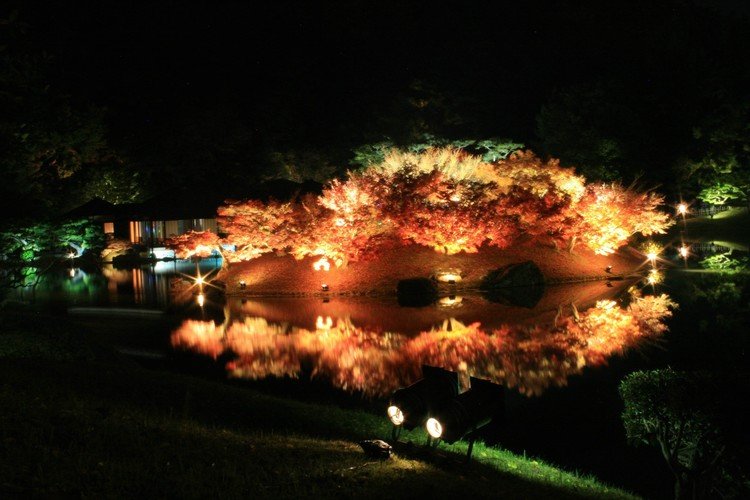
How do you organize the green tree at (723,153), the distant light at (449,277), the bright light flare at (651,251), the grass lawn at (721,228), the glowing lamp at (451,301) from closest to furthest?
the glowing lamp at (451,301)
the distant light at (449,277)
the bright light flare at (651,251)
the grass lawn at (721,228)
the green tree at (723,153)

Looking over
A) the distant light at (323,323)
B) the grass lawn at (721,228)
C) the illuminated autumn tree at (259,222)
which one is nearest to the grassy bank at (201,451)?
the distant light at (323,323)

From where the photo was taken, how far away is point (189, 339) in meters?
15.6

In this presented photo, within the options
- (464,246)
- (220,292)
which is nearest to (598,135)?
(464,246)

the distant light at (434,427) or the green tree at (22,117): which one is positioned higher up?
the green tree at (22,117)

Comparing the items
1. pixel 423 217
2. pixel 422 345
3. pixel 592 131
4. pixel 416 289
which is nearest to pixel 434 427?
pixel 422 345

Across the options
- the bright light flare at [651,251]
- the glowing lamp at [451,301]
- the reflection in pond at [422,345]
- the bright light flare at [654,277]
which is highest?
the bright light flare at [651,251]

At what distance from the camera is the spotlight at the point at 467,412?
A: 5859 mm

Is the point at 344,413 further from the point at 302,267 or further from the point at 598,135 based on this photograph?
the point at 598,135

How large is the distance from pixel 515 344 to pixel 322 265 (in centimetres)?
1251

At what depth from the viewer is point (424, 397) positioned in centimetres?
623

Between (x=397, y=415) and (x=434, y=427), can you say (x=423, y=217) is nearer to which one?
(x=397, y=415)

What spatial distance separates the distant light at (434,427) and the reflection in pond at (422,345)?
4.36 meters

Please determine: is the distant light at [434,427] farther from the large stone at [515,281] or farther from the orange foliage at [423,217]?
the orange foliage at [423,217]

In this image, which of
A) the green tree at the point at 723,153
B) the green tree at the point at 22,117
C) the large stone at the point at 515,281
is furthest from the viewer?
the green tree at the point at 723,153
